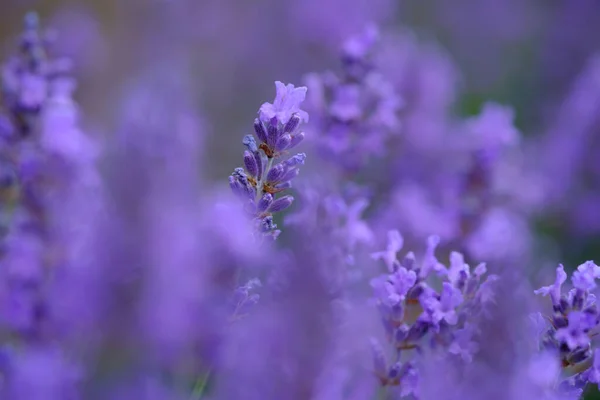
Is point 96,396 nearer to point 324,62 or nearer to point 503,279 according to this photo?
point 503,279

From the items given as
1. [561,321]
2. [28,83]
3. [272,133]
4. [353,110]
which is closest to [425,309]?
[561,321]

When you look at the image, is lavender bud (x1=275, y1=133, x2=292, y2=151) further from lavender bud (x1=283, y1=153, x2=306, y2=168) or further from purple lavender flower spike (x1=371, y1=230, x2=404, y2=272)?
purple lavender flower spike (x1=371, y1=230, x2=404, y2=272)

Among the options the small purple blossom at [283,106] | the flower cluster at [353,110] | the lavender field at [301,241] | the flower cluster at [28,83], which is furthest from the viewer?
the flower cluster at [353,110]

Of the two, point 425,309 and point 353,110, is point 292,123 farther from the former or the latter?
point 353,110

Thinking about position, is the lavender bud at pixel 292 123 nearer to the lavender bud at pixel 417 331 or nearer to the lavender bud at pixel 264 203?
the lavender bud at pixel 264 203

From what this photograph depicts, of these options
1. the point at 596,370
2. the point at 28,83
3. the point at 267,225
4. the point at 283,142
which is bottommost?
the point at 596,370

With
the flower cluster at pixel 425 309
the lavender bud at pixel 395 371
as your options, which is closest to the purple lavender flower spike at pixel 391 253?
the flower cluster at pixel 425 309

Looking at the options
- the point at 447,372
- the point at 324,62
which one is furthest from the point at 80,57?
the point at 447,372
